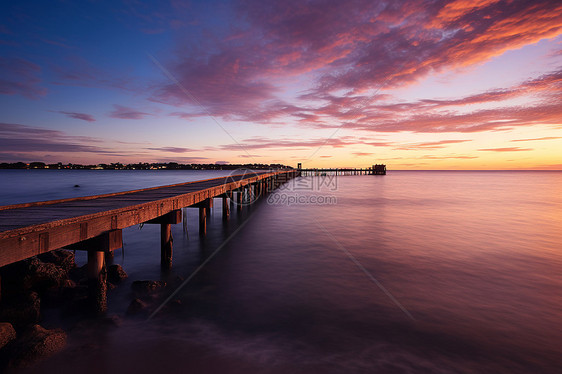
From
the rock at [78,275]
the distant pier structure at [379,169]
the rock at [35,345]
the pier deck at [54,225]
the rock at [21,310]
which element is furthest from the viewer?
the distant pier structure at [379,169]

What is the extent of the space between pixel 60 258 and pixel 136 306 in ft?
11.9

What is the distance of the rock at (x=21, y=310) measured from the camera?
5.21 meters

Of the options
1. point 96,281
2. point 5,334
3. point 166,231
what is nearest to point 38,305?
point 96,281

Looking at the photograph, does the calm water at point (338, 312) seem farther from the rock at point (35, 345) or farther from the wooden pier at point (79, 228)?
the wooden pier at point (79, 228)

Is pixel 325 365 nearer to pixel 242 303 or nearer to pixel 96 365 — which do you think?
pixel 242 303

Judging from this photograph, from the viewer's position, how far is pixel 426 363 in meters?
4.65

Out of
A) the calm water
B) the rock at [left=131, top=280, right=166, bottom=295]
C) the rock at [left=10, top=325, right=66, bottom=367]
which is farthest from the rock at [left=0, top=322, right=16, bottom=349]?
the rock at [left=131, top=280, right=166, bottom=295]

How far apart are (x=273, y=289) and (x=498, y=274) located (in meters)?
6.81

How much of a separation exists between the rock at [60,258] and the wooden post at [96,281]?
9.93 feet

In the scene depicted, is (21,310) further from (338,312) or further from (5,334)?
(338,312)

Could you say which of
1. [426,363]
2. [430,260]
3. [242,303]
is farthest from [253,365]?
[430,260]

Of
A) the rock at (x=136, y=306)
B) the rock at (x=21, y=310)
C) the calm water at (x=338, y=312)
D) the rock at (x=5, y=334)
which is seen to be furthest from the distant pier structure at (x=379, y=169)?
the rock at (x=5, y=334)

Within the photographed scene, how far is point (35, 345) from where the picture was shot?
448 cm

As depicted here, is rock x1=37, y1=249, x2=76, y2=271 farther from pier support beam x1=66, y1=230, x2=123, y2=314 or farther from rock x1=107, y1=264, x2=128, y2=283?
pier support beam x1=66, y1=230, x2=123, y2=314
